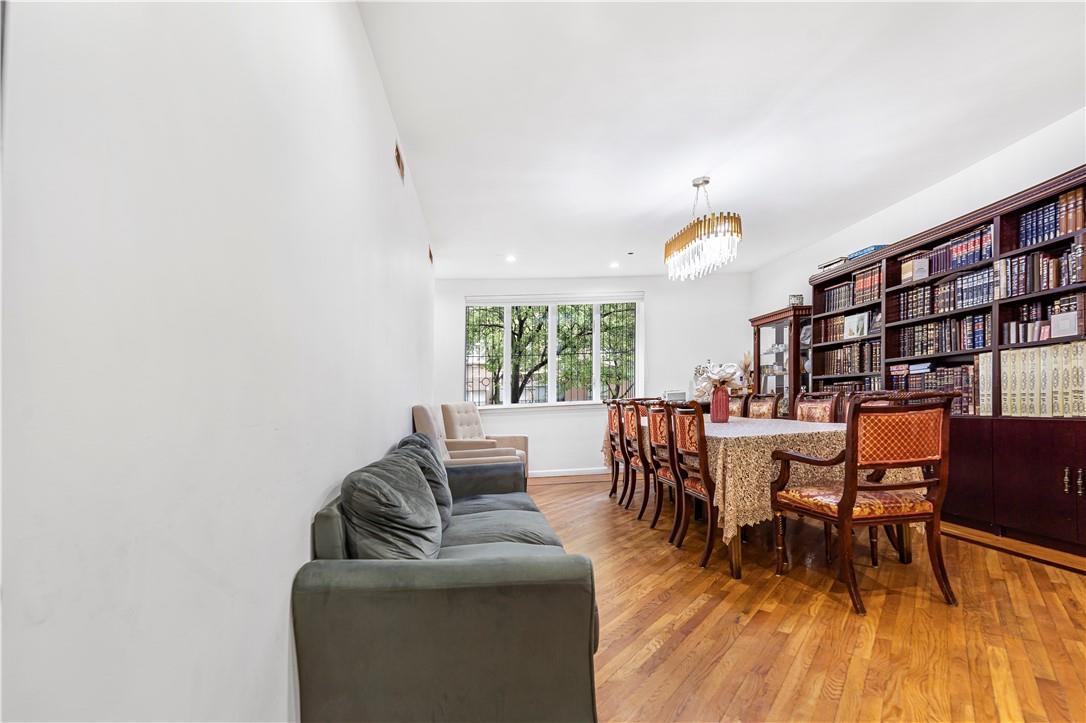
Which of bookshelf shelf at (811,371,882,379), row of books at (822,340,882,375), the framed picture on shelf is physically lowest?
bookshelf shelf at (811,371,882,379)

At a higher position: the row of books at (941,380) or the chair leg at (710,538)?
the row of books at (941,380)

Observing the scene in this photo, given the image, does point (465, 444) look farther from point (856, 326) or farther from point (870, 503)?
point (856, 326)

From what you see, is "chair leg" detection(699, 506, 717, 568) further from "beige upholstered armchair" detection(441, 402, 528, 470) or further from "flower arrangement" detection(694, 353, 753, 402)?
"beige upholstered armchair" detection(441, 402, 528, 470)

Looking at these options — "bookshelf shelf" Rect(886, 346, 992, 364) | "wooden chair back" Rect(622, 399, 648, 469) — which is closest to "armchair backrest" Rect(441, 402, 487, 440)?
"wooden chair back" Rect(622, 399, 648, 469)

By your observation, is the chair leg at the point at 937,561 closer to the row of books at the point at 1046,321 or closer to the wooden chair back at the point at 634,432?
the row of books at the point at 1046,321

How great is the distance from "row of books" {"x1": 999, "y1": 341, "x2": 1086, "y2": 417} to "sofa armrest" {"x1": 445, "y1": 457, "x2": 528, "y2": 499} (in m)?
3.22

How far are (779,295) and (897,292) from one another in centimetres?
203

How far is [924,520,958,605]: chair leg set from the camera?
229 centimetres

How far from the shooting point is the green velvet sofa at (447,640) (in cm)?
124

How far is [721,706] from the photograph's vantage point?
1582 millimetres

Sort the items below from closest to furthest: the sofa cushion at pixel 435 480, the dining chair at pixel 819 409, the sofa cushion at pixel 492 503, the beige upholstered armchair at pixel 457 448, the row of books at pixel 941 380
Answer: the sofa cushion at pixel 435 480 < the sofa cushion at pixel 492 503 < the beige upholstered armchair at pixel 457 448 < the row of books at pixel 941 380 < the dining chair at pixel 819 409

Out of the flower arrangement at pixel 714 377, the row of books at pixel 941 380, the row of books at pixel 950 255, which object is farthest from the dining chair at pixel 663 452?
the row of books at pixel 950 255

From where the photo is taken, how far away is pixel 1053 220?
299cm

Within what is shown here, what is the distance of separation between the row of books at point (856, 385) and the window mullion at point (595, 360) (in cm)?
279
